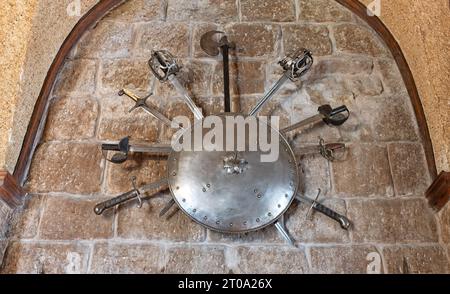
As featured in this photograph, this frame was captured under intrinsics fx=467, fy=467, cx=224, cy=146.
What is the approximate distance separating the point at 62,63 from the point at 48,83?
14cm

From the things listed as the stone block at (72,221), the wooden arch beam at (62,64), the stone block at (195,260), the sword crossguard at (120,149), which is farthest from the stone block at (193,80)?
the stone block at (195,260)

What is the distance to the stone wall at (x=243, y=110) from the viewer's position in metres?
1.71

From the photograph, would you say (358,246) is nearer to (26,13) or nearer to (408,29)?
(408,29)

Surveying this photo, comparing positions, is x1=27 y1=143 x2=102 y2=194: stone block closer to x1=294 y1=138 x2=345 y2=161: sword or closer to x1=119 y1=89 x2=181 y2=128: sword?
x1=119 y1=89 x2=181 y2=128: sword

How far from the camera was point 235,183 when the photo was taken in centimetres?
172

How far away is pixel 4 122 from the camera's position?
68.4 inches

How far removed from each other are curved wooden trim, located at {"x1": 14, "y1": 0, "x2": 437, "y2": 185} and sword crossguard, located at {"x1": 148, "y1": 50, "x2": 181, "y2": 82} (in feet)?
1.57

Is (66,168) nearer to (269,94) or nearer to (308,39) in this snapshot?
(269,94)

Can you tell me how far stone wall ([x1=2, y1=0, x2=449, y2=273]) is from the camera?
171 centimetres

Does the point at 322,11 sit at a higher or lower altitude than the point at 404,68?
higher

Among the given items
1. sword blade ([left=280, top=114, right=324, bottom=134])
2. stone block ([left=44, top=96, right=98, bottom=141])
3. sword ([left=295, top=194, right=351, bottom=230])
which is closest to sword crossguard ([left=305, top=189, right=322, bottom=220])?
sword ([left=295, top=194, right=351, bottom=230])

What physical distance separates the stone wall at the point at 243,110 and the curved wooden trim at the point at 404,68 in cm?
4

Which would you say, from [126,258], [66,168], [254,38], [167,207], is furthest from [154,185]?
[254,38]
